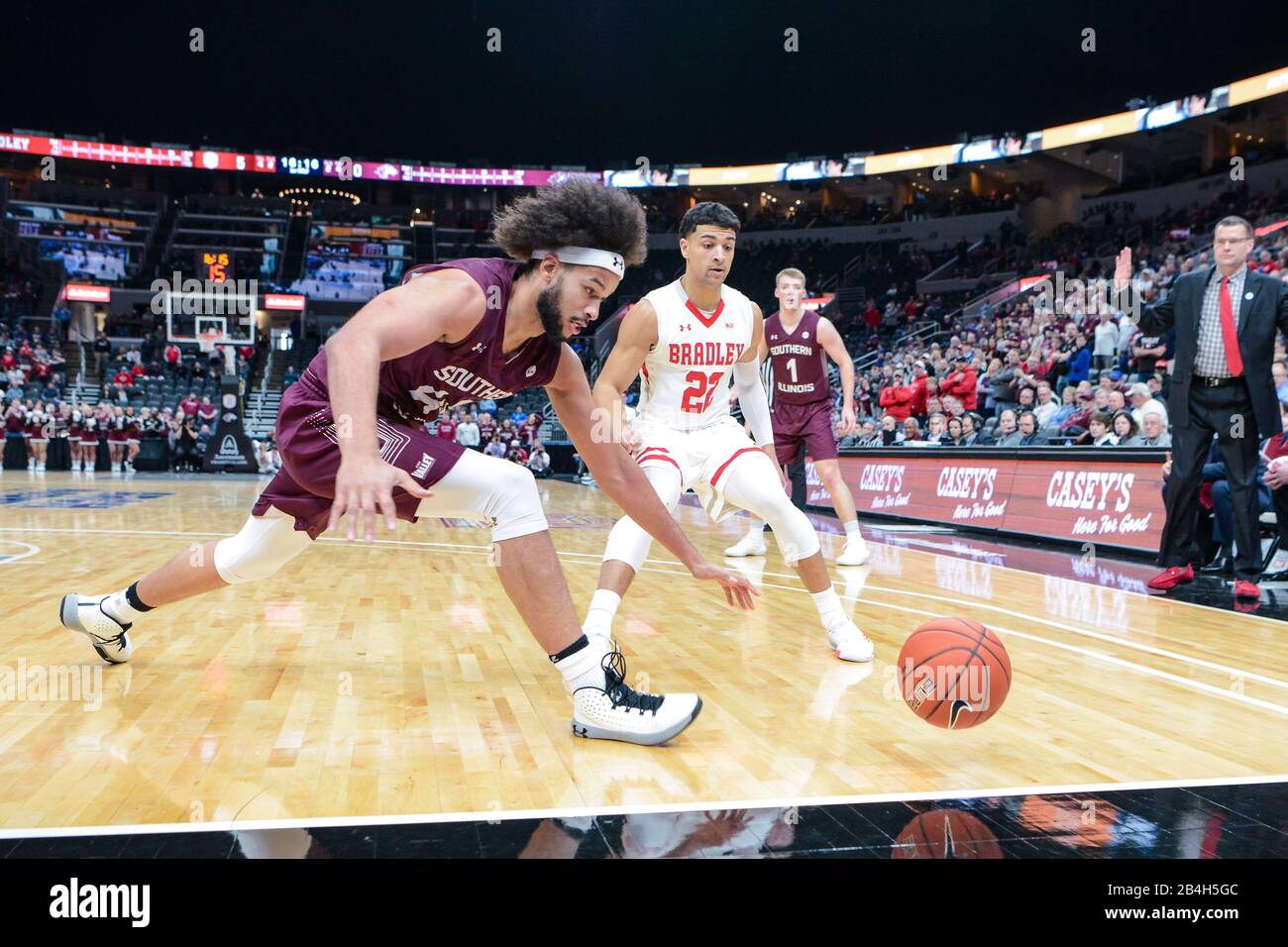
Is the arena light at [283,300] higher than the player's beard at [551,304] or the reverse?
higher

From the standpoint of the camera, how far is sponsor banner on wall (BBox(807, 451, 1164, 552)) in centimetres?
822

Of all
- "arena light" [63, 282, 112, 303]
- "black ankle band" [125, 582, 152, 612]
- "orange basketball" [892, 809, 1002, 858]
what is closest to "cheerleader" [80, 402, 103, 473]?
"arena light" [63, 282, 112, 303]

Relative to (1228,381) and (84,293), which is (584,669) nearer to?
(1228,381)

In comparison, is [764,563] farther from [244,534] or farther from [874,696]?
[244,534]

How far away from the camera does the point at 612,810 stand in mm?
2270

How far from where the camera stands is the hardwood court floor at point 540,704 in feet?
8.07

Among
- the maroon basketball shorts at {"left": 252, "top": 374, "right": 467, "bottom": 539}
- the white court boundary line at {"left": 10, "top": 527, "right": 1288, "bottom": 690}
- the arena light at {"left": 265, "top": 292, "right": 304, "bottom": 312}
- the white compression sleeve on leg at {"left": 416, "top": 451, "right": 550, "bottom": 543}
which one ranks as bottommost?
the white court boundary line at {"left": 10, "top": 527, "right": 1288, "bottom": 690}

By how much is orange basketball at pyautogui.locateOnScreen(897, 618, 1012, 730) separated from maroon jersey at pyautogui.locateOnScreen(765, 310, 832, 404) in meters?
5.08

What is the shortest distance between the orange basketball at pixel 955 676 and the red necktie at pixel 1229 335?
3.84 m

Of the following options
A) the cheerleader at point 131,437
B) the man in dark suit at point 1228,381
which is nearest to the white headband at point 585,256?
the man in dark suit at point 1228,381

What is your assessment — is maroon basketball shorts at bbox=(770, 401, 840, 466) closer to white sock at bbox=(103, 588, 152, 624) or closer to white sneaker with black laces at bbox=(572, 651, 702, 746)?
white sneaker with black laces at bbox=(572, 651, 702, 746)

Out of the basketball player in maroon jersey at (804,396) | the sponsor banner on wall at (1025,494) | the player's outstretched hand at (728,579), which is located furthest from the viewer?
the sponsor banner on wall at (1025,494)

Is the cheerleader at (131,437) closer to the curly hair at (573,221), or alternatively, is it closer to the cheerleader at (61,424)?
A: the cheerleader at (61,424)
